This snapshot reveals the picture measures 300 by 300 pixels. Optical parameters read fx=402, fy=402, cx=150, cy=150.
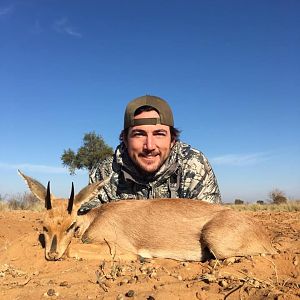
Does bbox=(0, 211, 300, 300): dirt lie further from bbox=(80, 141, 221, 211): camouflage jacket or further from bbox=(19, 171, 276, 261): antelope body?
bbox=(80, 141, 221, 211): camouflage jacket

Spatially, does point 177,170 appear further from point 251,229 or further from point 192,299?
point 192,299

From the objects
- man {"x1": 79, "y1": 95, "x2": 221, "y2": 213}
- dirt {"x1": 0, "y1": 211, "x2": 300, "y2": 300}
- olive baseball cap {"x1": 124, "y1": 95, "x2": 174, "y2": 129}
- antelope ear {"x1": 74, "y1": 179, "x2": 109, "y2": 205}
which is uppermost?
olive baseball cap {"x1": 124, "y1": 95, "x2": 174, "y2": 129}

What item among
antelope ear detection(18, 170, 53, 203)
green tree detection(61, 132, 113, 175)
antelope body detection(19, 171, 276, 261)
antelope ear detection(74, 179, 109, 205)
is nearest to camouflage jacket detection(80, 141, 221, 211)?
antelope body detection(19, 171, 276, 261)

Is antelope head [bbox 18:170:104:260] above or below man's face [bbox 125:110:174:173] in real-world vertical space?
below

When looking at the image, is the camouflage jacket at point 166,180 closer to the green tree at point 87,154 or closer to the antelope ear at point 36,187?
the antelope ear at point 36,187

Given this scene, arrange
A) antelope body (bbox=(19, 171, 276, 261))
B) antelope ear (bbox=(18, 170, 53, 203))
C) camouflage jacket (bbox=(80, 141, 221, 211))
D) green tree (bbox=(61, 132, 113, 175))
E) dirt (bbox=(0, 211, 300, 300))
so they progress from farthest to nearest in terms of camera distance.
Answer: green tree (bbox=(61, 132, 113, 175))
camouflage jacket (bbox=(80, 141, 221, 211))
antelope ear (bbox=(18, 170, 53, 203))
antelope body (bbox=(19, 171, 276, 261))
dirt (bbox=(0, 211, 300, 300))

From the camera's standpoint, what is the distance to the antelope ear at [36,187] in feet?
20.0

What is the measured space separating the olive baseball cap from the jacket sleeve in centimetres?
91

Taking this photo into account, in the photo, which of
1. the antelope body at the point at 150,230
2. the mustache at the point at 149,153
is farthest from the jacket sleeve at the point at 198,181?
the antelope body at the point at 150,230

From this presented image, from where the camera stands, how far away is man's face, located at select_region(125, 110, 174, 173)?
7379 mm

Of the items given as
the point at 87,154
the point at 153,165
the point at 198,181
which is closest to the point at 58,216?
the point at 153,165

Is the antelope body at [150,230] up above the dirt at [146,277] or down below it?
above

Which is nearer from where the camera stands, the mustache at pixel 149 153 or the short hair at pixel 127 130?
the mustache at pixel 149 153

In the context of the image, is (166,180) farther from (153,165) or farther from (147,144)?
(147,144)
